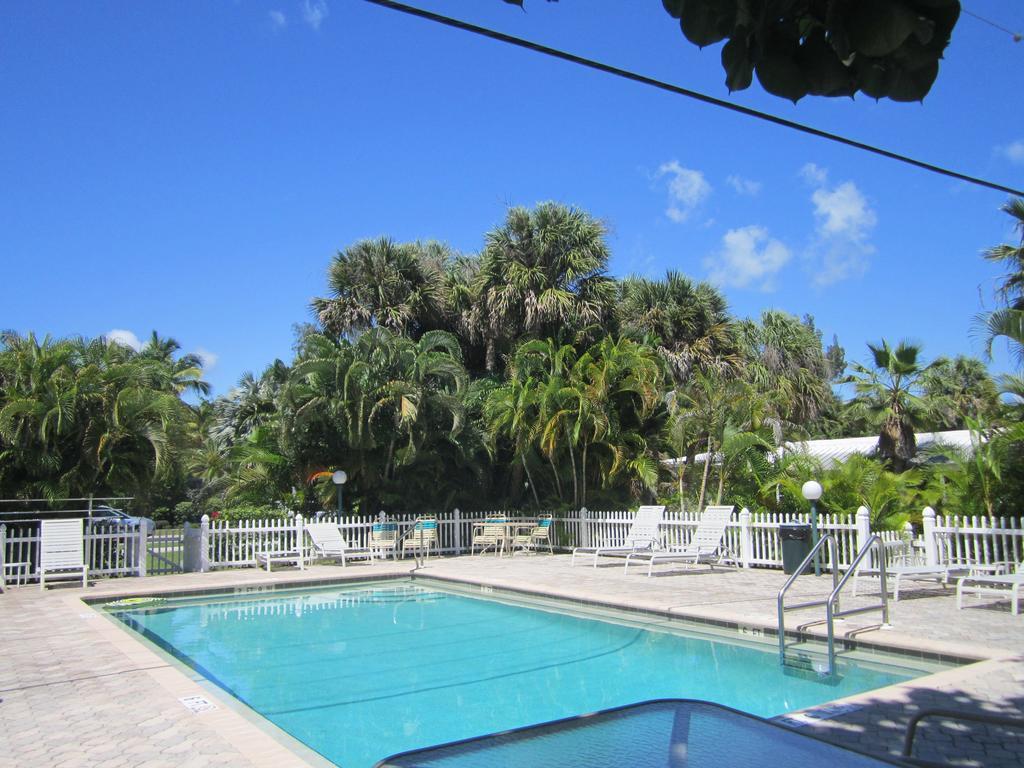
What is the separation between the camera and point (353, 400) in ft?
57.9

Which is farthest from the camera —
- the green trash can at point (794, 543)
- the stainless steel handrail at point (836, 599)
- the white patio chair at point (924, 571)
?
the green trash can at point (794, 543)

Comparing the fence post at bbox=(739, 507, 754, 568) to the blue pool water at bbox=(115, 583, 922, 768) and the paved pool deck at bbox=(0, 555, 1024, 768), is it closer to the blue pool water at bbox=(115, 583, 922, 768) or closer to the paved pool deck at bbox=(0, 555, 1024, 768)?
the paved pool deck at bbox=(0, 555, 1024, 768)

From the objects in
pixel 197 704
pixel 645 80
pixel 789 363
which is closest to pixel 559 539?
pixel 197 704

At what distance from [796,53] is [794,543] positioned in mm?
11497

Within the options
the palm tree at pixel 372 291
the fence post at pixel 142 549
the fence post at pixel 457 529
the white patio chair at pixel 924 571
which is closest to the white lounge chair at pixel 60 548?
the fence post at pixel 142 549

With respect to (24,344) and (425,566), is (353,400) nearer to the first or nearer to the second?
(425,566)

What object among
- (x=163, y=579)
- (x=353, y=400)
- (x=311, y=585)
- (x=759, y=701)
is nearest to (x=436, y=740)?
(x=759, y=701)

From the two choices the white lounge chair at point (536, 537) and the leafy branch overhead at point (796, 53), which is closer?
the leafy branch overhead at point (796, 53)

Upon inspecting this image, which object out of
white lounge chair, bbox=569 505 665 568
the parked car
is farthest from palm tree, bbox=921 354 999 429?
the parked car

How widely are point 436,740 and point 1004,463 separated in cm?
1096

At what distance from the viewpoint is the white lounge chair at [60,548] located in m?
12.9

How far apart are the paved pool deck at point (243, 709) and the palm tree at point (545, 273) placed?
29.0 ft

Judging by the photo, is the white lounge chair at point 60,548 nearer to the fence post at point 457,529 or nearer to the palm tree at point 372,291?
the fence post at point 457,529

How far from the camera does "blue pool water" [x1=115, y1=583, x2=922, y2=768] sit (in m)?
6.35
